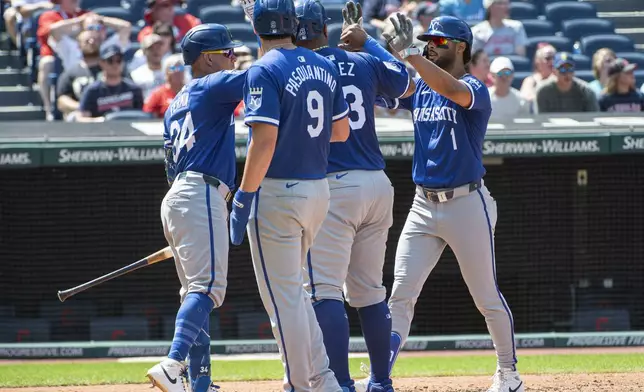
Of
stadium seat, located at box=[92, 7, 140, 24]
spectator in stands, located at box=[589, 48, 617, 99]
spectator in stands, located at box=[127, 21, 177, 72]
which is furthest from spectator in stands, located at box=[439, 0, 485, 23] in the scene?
stadium seat, located at box=[92, 7, 140, 24]

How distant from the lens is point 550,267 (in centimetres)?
930

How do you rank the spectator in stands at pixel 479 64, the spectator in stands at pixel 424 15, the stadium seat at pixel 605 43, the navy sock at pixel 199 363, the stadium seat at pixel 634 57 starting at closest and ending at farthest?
the navy sock at pixel 199 363 → the spectator in stands at pixel 479 64 → the spectator in stands at pixel 424 15 → the stadium seat at pixel 634 57 → the stadium seat at pixel 605 43

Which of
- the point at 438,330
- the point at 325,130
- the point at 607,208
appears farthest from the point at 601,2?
the point at 325,130

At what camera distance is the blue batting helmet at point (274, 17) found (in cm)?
488

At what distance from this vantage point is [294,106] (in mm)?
4840

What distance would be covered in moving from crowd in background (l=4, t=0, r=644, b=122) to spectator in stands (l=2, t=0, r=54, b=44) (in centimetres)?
1

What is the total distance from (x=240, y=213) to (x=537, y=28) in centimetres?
897

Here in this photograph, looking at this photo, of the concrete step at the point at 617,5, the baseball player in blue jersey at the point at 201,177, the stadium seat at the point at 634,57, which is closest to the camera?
the baseball player in blue jersey at the point at 201,177

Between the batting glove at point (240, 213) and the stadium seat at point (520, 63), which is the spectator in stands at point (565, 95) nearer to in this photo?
the stadium seat at point (520, 63)

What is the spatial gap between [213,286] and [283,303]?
0.60 metres

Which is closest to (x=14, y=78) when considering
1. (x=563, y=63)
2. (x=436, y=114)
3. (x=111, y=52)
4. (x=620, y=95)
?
(x=111, y=52)

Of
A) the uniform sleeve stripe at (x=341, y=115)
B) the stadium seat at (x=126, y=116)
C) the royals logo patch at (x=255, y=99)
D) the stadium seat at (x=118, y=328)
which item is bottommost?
the stadium seat at (x=118, y=328)

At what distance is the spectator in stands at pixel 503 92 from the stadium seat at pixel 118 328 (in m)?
3.51

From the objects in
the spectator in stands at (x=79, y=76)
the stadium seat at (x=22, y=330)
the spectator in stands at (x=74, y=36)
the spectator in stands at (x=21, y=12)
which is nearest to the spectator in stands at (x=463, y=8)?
the spectator in stands at (x=74, y=36)
